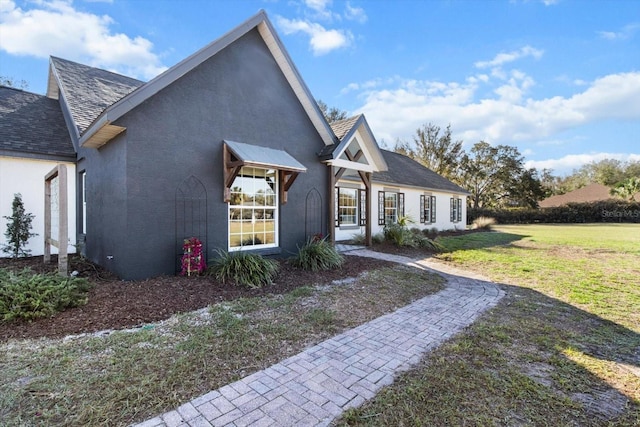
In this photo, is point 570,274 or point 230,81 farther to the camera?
point 570,274

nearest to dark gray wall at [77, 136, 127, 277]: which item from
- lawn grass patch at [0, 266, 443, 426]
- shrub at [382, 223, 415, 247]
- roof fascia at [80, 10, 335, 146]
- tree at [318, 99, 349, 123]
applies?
Result: roof fascia at [80, 10, 335, 146]

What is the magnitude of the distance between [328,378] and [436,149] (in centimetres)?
3902

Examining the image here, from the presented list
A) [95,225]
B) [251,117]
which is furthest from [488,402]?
[95,225]

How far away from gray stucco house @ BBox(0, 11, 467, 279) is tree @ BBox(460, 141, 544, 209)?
112ft

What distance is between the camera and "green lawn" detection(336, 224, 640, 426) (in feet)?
Answer: 8.62

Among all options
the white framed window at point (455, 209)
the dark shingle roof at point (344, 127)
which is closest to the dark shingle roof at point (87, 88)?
the dark shingle roof at point (344, 127)

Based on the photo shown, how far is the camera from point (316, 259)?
8133 mm

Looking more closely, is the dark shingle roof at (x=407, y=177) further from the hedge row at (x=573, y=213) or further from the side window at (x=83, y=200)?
the hedge row at (x=573, y=213)

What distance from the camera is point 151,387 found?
280cm

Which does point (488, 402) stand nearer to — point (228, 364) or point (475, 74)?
point (228, 364)

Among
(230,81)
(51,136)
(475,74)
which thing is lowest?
(51,136)

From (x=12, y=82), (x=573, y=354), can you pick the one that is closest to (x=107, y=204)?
(x=573, y=354)

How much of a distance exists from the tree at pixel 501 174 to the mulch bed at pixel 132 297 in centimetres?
3861

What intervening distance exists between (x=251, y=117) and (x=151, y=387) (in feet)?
22.2
